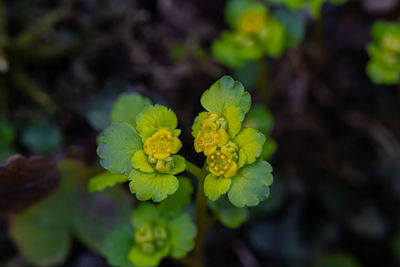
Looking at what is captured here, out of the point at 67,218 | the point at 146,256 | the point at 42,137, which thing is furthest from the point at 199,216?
the point at 42,137

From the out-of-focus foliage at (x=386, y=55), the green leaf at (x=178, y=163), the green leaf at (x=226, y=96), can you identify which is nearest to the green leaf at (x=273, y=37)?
the out-of-focus foliage at (x=386, y=55)

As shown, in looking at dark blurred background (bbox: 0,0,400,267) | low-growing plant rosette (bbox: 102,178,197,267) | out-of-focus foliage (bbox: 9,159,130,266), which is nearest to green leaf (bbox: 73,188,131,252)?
out-of-focus foliage (bbox: 9,159,130,266)

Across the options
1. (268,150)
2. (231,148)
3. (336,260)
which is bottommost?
(336,260)

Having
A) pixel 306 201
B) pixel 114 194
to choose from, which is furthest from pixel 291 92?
pixel 114 194

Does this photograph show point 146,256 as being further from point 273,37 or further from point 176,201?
point 273,37

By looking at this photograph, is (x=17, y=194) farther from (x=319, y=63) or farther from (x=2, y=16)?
(x=319, y=63)

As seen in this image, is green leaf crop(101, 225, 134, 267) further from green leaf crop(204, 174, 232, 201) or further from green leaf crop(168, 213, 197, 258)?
green leaf crop(204, 174, 232, 201)

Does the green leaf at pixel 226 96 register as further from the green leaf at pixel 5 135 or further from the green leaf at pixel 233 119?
the green leaf at pixel 5 135
